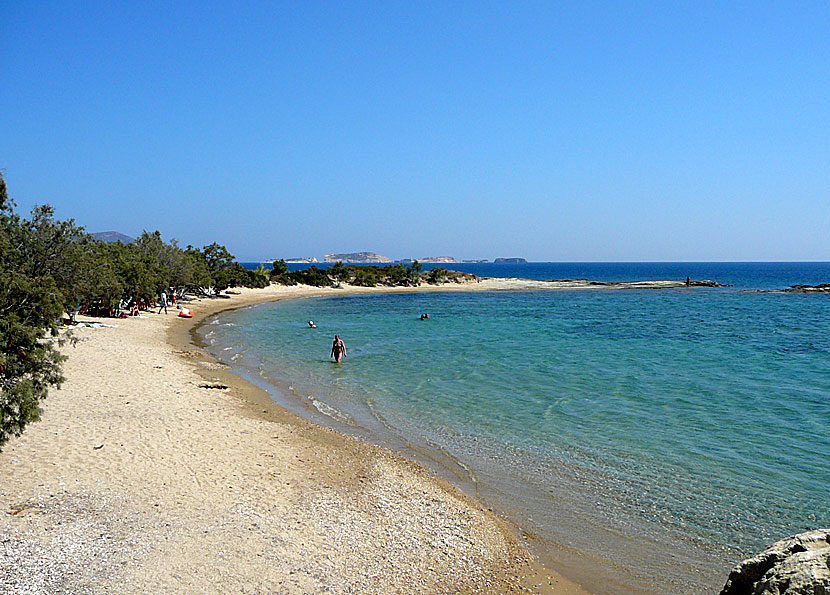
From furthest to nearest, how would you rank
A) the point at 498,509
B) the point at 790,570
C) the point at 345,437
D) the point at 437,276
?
the point at 437,276 < the point at 345,437 < the point at 498,509 < the point at 790,570

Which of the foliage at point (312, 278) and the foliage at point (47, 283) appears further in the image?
the foliage at point (312, 278)

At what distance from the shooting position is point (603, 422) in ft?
54.7

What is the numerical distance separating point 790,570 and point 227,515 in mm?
7492

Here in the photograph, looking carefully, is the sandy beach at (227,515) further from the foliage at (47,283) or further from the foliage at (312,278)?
the foliage at (312,278)

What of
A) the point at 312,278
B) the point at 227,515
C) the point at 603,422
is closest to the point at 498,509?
the point at 227,515

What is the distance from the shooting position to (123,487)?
10047 millimetres

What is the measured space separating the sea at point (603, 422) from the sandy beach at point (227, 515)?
1.24 m

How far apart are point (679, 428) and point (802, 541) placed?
458 inches

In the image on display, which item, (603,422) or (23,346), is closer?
(23,346)

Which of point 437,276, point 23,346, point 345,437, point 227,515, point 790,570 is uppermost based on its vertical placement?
point 437,276

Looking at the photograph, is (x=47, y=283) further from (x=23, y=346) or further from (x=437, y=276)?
(x=437, y=276)

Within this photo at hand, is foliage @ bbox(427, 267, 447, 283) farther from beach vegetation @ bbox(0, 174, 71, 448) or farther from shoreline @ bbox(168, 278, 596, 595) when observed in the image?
beach vegetation @ bbox(0, 174, 71, 448)

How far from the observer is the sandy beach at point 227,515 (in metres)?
7.54

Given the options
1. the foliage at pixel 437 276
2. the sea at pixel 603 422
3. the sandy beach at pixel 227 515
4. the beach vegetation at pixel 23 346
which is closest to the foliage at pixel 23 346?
the beach vegetation at pixel 23 346
